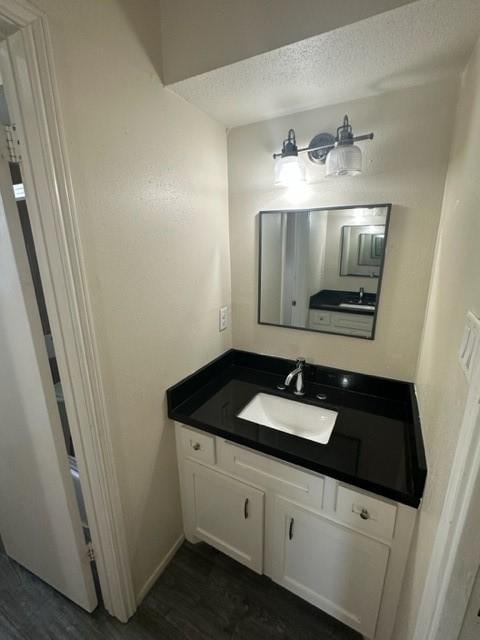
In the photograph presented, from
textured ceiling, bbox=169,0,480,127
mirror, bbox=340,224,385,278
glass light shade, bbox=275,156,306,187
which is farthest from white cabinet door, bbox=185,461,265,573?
textured ceiling, bbox=169,0,480,127

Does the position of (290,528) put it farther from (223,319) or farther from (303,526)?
(223,319)

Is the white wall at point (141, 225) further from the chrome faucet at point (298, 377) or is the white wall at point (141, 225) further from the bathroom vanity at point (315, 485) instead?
the chrome faucet at point (298, 377)

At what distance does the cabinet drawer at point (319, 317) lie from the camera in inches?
57.1

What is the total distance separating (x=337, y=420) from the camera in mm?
1243

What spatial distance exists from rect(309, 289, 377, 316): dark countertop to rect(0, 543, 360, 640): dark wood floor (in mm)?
1372

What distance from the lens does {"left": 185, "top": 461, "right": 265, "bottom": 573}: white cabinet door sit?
4.05ft

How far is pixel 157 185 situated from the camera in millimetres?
1104

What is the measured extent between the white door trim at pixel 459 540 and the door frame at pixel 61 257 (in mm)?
996

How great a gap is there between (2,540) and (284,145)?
8.02 ft

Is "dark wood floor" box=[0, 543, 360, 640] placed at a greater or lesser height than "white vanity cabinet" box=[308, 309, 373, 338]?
lesser

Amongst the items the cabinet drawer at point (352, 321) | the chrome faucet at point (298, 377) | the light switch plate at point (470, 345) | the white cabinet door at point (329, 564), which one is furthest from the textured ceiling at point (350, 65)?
the white cabinet door at point (329, 564)

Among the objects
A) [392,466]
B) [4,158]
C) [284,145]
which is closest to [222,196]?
[284,145]

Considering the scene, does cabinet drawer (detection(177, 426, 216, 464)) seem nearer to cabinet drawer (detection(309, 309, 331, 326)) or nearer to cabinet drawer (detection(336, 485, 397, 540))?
cabinet drawer (detection(336, 485, 397, 540))

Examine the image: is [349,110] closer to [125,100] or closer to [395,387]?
[125,100]
